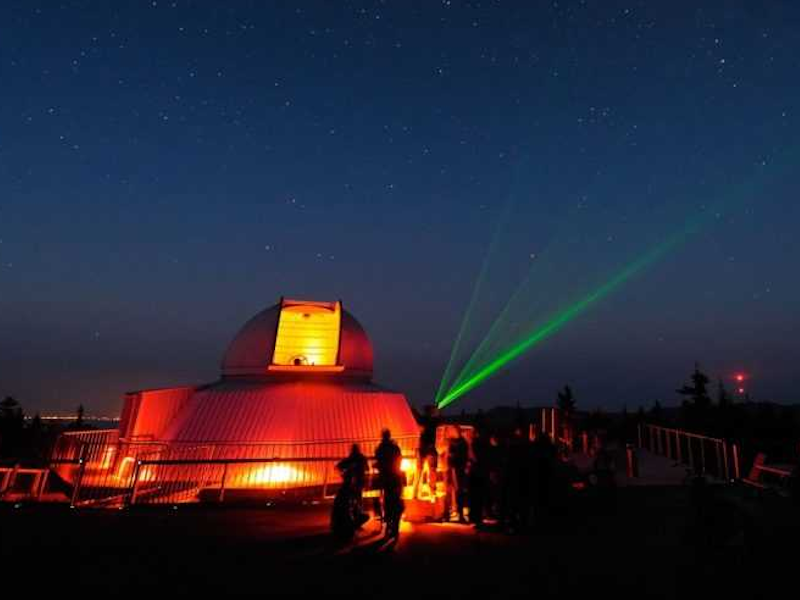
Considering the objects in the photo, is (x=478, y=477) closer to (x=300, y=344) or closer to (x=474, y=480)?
(x=474, y=480)

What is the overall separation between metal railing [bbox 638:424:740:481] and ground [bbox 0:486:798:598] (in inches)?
108

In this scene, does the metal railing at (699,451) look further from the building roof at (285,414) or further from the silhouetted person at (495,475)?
the building roof at (285,414)

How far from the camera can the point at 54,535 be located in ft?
27.6

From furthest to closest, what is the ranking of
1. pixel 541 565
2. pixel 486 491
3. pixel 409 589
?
pixel 486 491 → pixel 541 565 → pixel 409 589

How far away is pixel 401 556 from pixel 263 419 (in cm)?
1392

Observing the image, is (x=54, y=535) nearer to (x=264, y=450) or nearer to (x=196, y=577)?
(x=196, y=577)

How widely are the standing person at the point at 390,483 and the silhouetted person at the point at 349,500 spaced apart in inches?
17.3

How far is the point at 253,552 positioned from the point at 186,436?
13775mm

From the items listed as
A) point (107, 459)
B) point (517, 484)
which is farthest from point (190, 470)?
point (517, 484)

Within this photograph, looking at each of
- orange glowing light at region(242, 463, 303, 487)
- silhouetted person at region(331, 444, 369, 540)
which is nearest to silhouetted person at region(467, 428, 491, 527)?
silhouetted person at region(331, 444, 369, 540)

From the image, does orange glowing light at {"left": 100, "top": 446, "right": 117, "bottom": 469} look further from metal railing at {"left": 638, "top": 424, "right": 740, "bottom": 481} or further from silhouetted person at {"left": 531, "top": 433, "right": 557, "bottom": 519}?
metal railing at {"left": 638, "top": 424, "right": 740, "bottom": 481}

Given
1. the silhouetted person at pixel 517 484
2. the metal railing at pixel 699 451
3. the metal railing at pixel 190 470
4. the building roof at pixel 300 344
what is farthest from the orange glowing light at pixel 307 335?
the silhouetted person at pixel 517 484

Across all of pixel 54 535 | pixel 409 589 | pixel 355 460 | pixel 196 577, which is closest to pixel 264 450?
pixel 54 535

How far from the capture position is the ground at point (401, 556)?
5.75m
